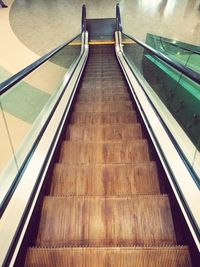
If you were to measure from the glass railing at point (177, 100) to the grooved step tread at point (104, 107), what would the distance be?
0.41 metres

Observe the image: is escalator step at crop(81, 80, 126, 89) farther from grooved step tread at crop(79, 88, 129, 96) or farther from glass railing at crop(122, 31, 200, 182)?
glass railing at crop(122, 31, 200, 182)

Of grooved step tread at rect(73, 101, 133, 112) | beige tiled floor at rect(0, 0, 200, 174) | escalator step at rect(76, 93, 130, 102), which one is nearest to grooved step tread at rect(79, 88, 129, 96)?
escalator step at rect(76, 93, 130, 102)

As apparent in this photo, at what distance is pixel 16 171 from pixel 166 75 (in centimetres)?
254

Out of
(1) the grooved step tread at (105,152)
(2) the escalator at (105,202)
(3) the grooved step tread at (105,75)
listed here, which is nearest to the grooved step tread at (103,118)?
(2) the escalator at (105,202)

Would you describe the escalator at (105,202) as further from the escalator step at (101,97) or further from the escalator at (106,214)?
the escalator step at (101,97)

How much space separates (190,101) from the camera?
2.76 metres

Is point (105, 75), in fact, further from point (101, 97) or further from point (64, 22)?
point (64, 22)

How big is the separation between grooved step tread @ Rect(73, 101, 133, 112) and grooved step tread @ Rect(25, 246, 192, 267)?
2.38m

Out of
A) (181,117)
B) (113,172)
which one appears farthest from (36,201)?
(181,117)

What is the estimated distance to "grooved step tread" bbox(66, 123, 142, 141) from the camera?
2.72 meters

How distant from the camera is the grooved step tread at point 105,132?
2717mm

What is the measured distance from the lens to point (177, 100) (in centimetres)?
296

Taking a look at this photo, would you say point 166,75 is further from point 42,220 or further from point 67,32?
point 67,32

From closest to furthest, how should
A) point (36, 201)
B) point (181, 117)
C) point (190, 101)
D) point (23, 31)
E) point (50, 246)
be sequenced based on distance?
point (50, 246), point (36, 201), point (181, 117), point (190, 101), point (23, 31)
